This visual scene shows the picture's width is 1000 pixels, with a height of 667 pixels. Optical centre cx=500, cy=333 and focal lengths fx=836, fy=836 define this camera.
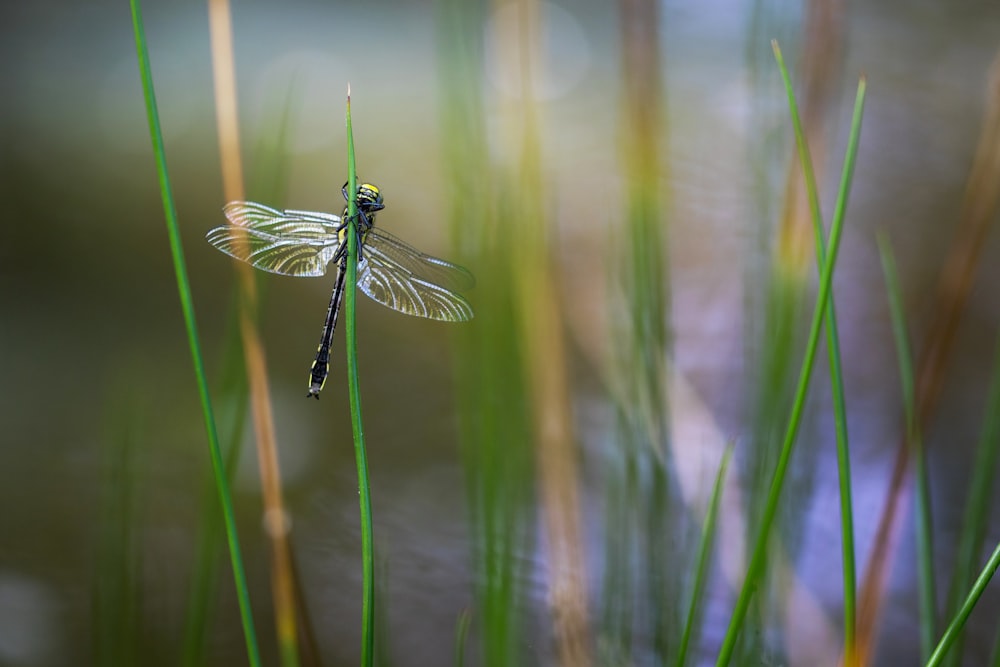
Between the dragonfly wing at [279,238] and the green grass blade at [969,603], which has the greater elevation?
the dragonfly wing at [279,238]

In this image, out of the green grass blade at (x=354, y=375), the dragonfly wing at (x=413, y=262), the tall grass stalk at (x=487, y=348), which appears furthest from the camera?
the dragonfly wing at (x=413, y=262)

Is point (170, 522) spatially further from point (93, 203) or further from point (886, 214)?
point (886, 214)

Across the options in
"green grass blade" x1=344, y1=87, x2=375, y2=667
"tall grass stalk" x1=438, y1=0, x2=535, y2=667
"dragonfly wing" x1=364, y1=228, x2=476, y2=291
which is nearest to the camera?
"green grass blade" x1=344, y1=87, x2=375, y2=667

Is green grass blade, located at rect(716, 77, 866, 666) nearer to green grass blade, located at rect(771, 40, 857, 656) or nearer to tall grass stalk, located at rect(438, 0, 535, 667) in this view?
green grass blade, located at rect(771, 40, 857, 656)

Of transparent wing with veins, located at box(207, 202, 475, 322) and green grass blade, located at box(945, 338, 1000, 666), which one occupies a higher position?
transparent wing with veins, located at box(207, 202, 475, 322)

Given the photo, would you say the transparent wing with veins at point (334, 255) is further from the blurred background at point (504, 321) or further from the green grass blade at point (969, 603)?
the green grass blade at point (969, 603)

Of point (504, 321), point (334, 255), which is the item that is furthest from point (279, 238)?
point (504, 321)

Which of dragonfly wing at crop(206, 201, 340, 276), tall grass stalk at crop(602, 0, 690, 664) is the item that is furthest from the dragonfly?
tall grass stalk at crop(602, 0, 690, 664)

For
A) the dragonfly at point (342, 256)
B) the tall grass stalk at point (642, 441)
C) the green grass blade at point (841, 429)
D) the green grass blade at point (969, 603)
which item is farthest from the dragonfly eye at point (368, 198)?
the green grass blade at point (969, 603)
